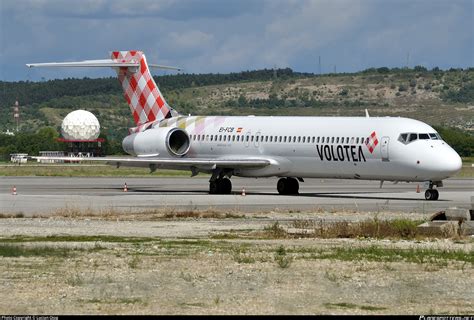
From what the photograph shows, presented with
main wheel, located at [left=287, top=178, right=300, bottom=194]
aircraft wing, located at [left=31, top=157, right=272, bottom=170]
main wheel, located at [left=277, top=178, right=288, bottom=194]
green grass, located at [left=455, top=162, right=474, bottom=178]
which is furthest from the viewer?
green grass, located at [left=455, top=162, right=474, bottom=178]

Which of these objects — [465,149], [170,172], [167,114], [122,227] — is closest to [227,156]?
[167,114]

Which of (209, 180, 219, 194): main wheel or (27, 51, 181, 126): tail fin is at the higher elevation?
(27, 51, 181, 126): tail fin

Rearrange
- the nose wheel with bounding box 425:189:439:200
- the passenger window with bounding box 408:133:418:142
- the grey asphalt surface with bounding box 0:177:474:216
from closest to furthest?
the grey asphalt surface with bounding box 0:177:474:216, the nose wheel with bounding box 425:189:439:200, the passenger window with bounding box 408:133:418:142

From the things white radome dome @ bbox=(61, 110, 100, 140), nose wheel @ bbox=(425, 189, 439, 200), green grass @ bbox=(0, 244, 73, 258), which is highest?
white radome dome @ bbox=(61, 110, 100, 140)

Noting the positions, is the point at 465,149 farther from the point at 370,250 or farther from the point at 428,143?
the point at 370,250

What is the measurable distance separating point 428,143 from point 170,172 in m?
33.6

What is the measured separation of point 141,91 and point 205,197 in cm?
1028

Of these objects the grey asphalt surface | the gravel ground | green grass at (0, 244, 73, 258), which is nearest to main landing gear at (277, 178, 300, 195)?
the grey asphalt surface

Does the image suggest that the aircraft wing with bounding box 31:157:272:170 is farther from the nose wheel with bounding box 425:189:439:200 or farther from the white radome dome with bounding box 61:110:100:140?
the white radome dome with bounding box 61:110:100:140

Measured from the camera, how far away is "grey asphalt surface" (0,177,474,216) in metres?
37.3

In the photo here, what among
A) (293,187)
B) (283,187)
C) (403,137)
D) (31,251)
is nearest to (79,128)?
(283,187)

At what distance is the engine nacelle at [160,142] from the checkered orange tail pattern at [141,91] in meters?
1.29

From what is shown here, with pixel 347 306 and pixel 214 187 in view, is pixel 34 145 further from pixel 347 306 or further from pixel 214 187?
pixel 347 306

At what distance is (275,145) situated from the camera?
46406mm
